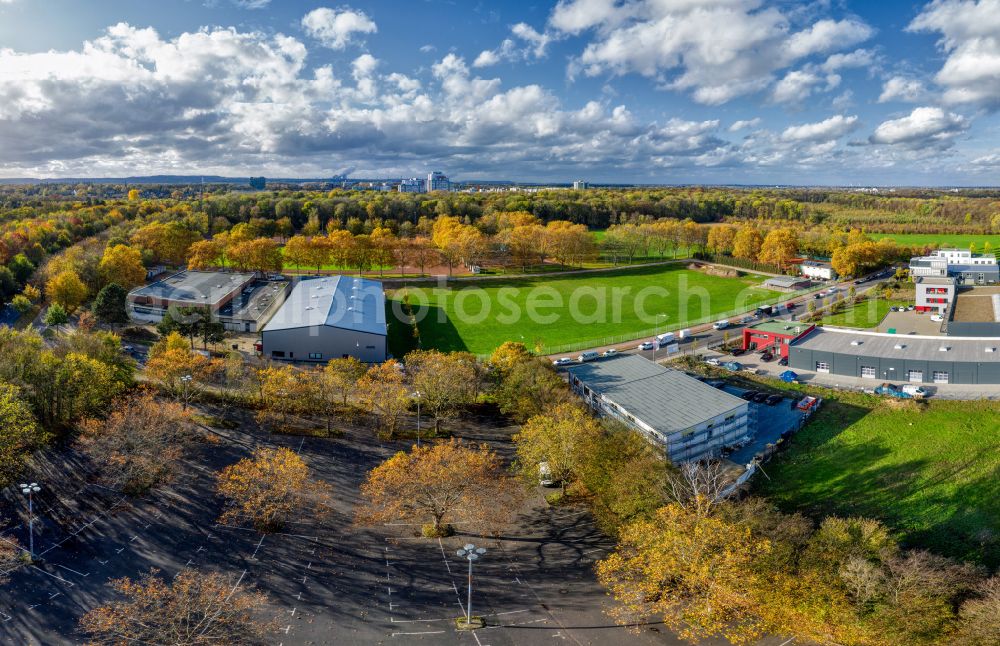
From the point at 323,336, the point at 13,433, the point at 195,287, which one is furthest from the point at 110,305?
the point at 13,433

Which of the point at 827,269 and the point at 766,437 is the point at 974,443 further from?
the point at 827,269

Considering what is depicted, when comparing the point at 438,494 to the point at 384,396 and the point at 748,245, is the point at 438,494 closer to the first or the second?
the point at 384,396

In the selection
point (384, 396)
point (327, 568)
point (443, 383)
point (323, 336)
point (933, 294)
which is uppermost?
point (933, 294)

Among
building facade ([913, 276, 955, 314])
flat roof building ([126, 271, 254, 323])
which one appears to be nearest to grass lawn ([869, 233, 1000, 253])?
building facade ([913, 276, 955, 314])

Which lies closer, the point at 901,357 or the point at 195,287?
the point at 901,357

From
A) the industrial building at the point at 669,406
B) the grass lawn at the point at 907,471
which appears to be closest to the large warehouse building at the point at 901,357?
the grass lawn at the point at 907,471

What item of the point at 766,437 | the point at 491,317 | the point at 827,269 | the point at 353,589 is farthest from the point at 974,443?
the point at 827,269
